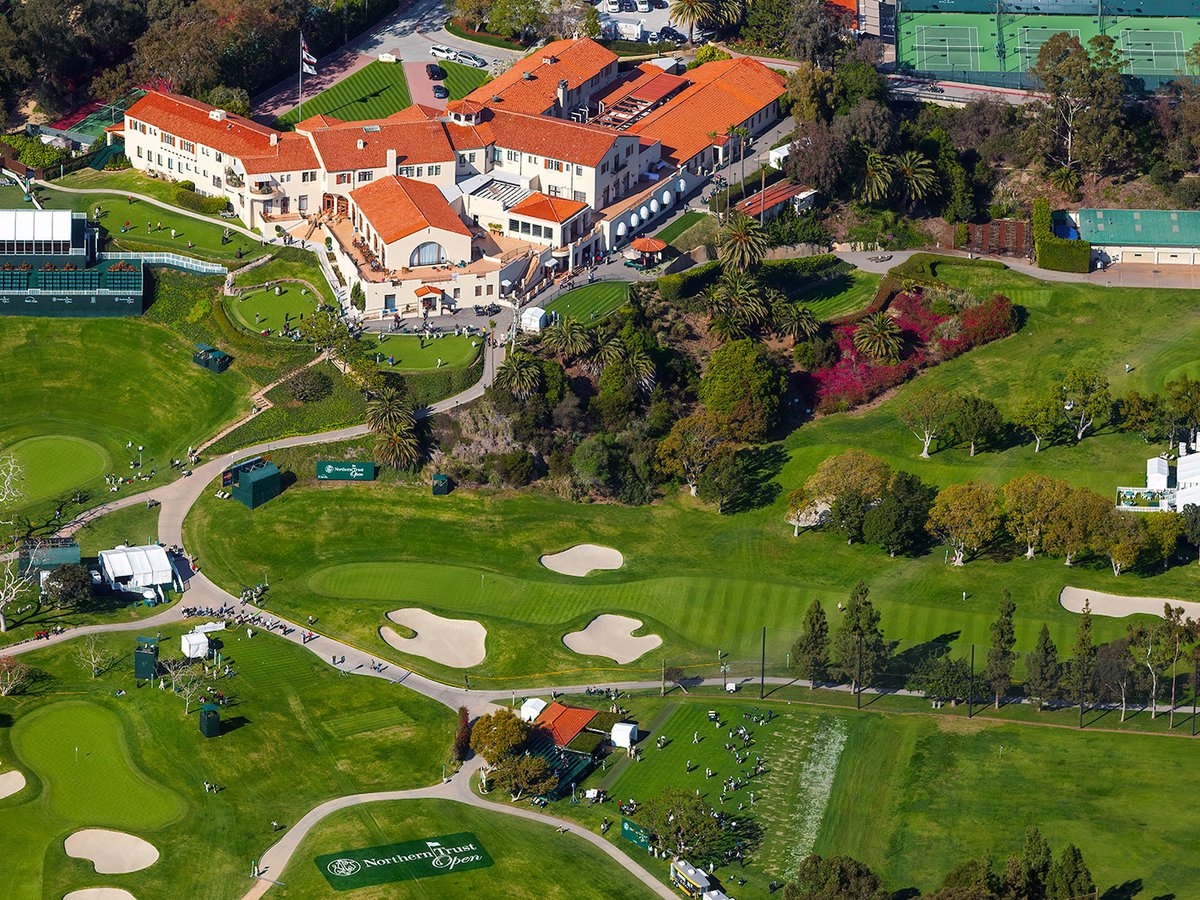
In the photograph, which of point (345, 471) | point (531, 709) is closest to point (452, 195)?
point (345, 471)

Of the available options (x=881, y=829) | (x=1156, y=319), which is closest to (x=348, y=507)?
(x=881, y=829)

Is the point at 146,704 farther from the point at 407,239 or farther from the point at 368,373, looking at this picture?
the point at 407,239

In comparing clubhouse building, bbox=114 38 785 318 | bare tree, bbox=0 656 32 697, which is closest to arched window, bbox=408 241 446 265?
clubhouse building, bbox=114 38 785 318

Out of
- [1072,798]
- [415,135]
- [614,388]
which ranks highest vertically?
[415,135]

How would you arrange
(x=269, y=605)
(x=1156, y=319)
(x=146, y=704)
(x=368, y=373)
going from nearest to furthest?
(x=146, y=704) → (x=269, y=605) → (x=368, y=373) → (x=1156, y=319)

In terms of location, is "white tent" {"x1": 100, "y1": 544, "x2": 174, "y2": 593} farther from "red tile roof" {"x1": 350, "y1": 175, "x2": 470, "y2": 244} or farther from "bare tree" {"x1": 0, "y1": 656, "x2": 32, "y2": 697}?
"red tile roof" {"x1": 350, "y1": 175, "x2": 470, "y2": 244}

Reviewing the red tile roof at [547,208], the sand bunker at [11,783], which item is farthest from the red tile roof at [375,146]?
the sand bunker at [11,783]
